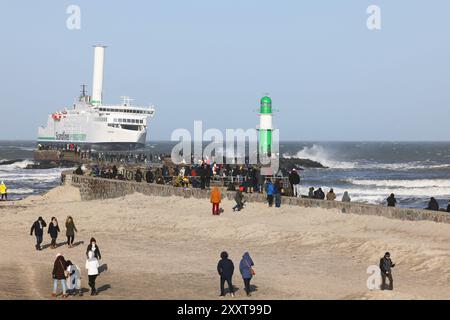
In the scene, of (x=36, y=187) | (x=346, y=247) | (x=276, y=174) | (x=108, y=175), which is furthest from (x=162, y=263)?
(x=36, y=187)

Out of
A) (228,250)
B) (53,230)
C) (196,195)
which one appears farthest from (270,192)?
(53,230)

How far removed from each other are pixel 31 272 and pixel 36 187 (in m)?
35.8

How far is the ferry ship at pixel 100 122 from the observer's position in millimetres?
107688

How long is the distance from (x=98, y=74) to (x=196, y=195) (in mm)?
94422

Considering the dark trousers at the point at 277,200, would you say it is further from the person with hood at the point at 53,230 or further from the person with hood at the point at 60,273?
the person with hood at the point at 60,273

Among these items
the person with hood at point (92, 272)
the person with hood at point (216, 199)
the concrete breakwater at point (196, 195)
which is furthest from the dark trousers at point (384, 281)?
the person with hood at point (216, 199)

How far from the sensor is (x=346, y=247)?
1902 cm

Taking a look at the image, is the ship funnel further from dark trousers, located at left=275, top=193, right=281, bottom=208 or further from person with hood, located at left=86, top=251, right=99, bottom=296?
person with hood, located at left=86, top=251, right=99, bottom=296

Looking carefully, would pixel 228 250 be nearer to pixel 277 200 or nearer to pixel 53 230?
pixel 53 230
